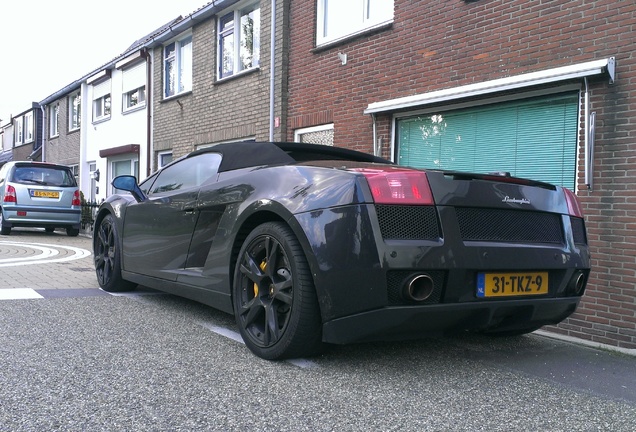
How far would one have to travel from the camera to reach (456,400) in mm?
2896

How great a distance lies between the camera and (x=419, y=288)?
2.91m

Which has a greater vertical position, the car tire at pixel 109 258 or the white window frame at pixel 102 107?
the white window frame at pixel 102 107

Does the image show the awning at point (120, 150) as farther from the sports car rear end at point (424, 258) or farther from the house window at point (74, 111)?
the sports car rear end at point (424, 258)

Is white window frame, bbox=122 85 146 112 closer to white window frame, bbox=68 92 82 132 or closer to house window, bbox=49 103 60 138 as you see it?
white window frame, bbox=68 92 82 132

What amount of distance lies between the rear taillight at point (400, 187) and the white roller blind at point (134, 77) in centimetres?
1445

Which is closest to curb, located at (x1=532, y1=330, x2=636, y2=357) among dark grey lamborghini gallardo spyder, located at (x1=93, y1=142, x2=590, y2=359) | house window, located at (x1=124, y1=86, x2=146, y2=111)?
A: dark grey lamborghini gallardo spyder, located at (x1=93, y1=142, x2=590, y2=359)

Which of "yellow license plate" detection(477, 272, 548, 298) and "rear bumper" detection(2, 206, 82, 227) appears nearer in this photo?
"yellow license plate" detection(477, 272, 548, 298)

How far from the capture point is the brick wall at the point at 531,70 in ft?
16.3

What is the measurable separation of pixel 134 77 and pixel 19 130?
20671mm

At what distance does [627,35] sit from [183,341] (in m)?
4.52

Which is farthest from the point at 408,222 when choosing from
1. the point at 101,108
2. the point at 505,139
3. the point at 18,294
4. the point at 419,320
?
the point at 101,108

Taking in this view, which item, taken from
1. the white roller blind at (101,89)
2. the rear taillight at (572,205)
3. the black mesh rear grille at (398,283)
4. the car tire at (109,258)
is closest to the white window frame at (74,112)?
the white roller blind at (101,89)

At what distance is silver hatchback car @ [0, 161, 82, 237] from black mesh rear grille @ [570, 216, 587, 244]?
12.7 m

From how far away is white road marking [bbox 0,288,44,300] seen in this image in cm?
535
